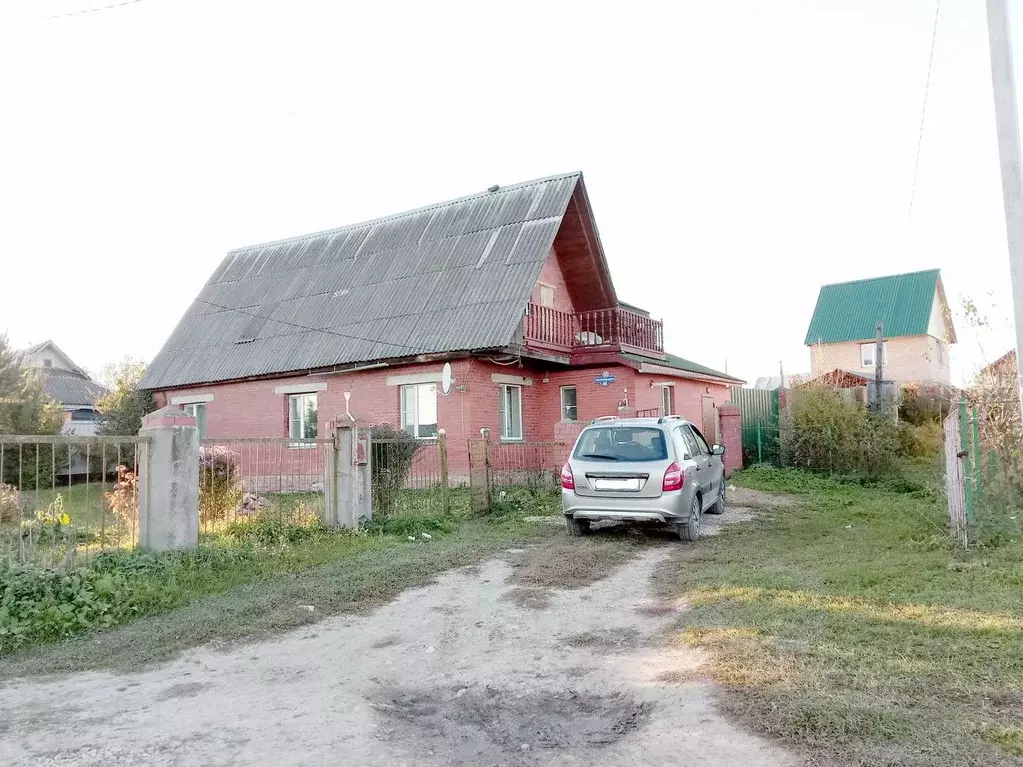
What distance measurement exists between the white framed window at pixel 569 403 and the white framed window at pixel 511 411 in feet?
4.11

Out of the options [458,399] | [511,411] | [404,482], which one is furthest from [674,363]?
[404,482]

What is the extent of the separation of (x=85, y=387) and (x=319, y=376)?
25.8 m

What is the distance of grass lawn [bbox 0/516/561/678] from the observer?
5395 millimetres

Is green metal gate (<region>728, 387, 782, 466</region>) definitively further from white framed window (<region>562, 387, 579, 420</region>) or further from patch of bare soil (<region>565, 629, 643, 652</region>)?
patch of bare soil (<region>565, 629, 643, 652</region>)

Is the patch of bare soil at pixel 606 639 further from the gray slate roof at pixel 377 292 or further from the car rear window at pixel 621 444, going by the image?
the gray slate roof at pixel 377 292

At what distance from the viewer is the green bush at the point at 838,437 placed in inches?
698

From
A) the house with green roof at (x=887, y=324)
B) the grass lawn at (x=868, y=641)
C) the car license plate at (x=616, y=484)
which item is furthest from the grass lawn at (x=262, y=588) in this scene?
the house with green roof at (x=887, y=324)

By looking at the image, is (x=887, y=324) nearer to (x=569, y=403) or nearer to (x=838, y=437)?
(x=838, y=437)

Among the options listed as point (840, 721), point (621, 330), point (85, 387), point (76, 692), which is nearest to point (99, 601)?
point (76, 692)

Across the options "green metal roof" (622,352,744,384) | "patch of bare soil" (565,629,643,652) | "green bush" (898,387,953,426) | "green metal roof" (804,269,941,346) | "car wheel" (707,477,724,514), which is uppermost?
"green metal roof" (804,269,941,346)

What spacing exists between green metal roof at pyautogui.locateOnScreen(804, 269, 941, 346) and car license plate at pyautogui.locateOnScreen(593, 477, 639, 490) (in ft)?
105

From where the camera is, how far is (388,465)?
11.0 metres

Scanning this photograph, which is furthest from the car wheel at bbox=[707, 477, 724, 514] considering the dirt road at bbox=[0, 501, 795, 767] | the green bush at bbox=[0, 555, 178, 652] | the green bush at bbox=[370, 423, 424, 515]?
the green bush at bbox=[0, 555, 178, 652]

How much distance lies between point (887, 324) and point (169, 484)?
3822 centimetres
